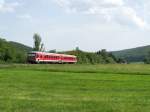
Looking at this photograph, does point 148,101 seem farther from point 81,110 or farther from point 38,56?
point 38,56

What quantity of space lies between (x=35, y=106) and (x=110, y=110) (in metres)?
2.56

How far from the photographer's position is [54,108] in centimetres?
1508

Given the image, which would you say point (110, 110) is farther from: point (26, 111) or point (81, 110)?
point (26, 111)

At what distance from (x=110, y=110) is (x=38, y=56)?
6229 cm

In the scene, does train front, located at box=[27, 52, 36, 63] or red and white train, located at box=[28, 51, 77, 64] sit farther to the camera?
train front, located at box=[27, 52, 36, 63]

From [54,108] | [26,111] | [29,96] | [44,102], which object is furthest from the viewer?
[29,96]

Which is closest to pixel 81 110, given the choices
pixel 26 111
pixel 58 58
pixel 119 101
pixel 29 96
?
pixel 26 111

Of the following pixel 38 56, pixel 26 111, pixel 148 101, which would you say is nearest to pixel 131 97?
pixel 148 101

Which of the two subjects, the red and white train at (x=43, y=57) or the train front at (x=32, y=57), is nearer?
the red and white train at (x=43, y=57)

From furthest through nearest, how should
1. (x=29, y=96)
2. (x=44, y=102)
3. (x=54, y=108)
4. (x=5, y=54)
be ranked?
(x=5, y=54) → (x=29, y=96) → (x=44, y=102) → (x=54, y=108)

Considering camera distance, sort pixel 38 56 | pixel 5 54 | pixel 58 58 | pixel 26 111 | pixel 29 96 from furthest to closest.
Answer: pixel 5 54, pixel 58 58, pixel 38 56, pixel 29 96, pixel 26 111

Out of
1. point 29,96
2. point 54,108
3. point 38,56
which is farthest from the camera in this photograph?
point 38,56

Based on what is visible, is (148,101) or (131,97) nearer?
(148,101)

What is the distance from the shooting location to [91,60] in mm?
116375
